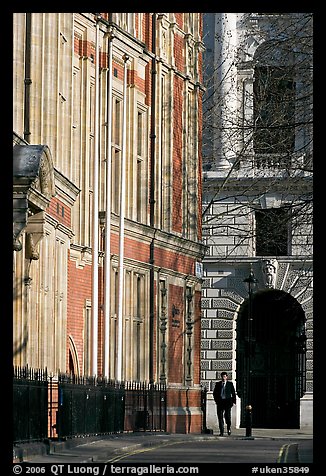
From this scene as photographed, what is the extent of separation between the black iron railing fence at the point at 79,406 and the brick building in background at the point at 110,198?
731mm

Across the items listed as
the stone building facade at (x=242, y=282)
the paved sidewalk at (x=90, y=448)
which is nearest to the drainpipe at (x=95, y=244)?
the paved sidewalk at (x=90, y=448)

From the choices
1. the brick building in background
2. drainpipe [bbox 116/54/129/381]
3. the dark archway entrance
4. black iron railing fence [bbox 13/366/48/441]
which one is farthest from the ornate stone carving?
black iron railing fence [bbox 13/366/48/441]

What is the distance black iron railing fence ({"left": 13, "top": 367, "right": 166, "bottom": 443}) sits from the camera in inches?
941

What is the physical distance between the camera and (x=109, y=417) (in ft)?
112

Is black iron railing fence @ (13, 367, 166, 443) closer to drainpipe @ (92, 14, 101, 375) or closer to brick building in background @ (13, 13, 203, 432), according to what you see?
brick building in background @ (13, 13, 203, 432)

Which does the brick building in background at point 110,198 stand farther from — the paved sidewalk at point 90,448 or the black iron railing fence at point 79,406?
the paved sidewalk at point 90,448

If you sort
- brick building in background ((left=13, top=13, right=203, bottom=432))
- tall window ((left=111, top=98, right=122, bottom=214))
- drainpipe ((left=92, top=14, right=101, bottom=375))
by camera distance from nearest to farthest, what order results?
1. brick building in background ((left=13, top=13, right=203, bottom=432))
2. drainpipe ((left=92, top=14, right=101, bottom=375))
3. tall window ((left=111, top=98, right=122, bottom=214))

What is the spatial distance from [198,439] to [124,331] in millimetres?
4394

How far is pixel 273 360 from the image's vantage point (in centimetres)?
6106

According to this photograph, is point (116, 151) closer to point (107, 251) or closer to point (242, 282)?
point (107, 251)

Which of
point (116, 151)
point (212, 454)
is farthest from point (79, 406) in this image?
point (116, 151)

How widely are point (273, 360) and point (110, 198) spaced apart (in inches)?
972

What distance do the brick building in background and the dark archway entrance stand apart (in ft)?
35.5
